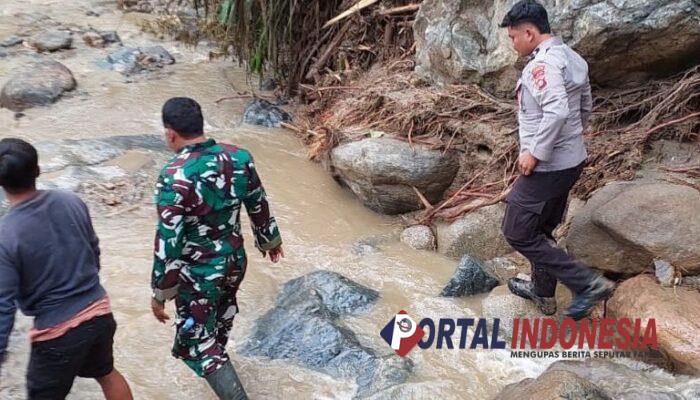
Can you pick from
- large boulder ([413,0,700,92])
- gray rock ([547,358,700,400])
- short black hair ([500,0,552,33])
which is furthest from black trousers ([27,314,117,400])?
large boulder ([413,0,700,92])

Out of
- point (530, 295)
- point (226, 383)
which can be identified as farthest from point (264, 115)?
point (226, 383)

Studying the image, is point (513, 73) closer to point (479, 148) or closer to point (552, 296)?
point (479, 148)

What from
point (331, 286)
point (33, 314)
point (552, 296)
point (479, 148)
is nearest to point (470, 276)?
point (552, 296)

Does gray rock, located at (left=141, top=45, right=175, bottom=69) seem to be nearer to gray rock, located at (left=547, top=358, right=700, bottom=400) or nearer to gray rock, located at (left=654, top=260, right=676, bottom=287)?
gray rock, located at (left=654, top=260, right=676, bottom=287)

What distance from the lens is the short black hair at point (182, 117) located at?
253 centimetres

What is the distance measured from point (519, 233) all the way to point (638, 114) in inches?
77.7

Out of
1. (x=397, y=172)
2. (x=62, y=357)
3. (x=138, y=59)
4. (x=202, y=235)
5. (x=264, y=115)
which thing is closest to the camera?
(x=62, y=357)

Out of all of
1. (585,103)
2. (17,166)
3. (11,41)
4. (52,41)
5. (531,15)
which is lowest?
(11,41)

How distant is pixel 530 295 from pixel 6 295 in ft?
8.89

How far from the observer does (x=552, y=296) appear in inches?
147

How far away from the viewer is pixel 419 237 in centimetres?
480
